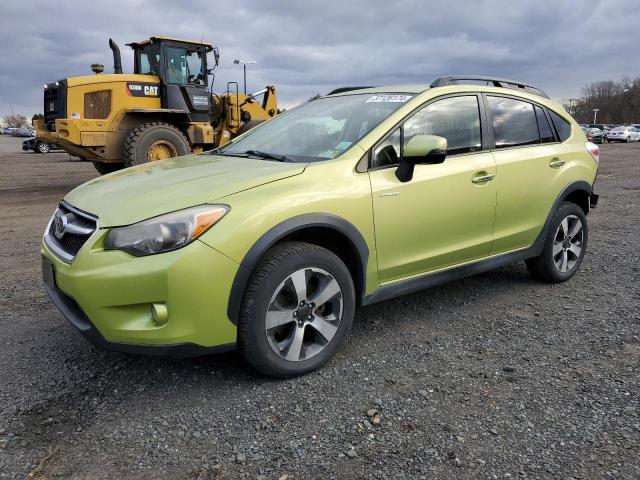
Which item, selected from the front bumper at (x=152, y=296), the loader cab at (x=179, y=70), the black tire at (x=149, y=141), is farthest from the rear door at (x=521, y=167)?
the loader cab at (x=179, y=70)

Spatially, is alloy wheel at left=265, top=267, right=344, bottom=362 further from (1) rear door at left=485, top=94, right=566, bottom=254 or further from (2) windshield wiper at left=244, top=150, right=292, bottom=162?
(1) rear door at left=485, top=94, right=566, bottom=254

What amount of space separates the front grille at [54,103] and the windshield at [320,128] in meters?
7.54

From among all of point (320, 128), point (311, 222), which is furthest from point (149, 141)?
point (311, 222)

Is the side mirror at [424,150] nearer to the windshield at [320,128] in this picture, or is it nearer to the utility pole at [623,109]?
the windshield at [320,128]

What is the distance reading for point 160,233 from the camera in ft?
8.38

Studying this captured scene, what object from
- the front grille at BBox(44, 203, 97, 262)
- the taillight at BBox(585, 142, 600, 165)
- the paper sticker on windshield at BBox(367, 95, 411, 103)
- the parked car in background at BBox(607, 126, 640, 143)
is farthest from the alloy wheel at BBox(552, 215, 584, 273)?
the parked car in background at BBox(607, 126, 640, 143)

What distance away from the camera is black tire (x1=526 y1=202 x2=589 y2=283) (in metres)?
4.44

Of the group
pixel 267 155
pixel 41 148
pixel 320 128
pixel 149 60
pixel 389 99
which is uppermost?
pixel 41 148

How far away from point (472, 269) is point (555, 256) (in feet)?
3.77

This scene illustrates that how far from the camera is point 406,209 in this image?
3311 millimetres

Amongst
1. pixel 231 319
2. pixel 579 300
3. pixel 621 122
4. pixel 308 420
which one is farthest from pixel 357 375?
pixel 621 122

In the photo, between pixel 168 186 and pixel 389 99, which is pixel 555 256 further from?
pixel 168 186

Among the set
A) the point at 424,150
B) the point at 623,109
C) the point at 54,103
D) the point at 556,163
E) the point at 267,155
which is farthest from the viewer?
the point at 623,109

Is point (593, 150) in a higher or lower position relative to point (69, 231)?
higher
